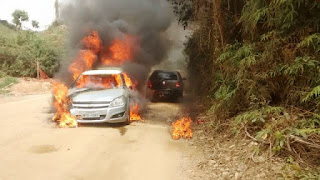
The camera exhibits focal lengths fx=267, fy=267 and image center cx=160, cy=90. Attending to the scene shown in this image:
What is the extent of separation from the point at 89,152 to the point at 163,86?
8.12 metres

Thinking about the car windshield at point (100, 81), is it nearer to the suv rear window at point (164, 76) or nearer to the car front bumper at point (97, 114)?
the car front bumper at point (97, 114)

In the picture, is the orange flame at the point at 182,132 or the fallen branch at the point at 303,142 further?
the orange flame at the point at 182,132

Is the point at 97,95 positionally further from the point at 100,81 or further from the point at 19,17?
the point at 19,17

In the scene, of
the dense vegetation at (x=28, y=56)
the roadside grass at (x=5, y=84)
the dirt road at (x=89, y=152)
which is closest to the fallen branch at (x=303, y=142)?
the dirt road at (x=89, y=152)

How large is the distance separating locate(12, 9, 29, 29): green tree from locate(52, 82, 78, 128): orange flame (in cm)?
4359

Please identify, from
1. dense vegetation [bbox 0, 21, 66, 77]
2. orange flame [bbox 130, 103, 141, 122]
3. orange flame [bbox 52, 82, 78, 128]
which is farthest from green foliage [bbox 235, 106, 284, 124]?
dense vegetation [bbox 0, 21, 66, 77]

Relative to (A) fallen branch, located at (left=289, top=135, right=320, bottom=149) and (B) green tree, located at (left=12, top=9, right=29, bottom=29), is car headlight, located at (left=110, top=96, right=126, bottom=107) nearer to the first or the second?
(A) fallen branch, located at (left=289, top=135, right=320, bottom=149)

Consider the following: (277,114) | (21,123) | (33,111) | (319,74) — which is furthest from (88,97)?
(319,74)

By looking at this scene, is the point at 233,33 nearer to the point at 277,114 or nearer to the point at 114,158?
the point at 277,114

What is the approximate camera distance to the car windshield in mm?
8234

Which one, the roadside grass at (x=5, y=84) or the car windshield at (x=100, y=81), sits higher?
the car windshield at (x=100, y=81)

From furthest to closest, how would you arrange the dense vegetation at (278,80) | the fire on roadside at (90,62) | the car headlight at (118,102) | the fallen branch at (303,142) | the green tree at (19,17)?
the green tree at (19,17) → the fire on roadside at (90,62) → the car headlight at (118,102) → the dense vegetation at (278,80) → the fallen branch at (303,142)

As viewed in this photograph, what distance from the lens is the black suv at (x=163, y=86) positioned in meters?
13.1

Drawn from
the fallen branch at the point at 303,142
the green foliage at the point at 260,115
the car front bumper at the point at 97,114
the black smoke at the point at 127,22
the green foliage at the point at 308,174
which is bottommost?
the car front bumper at the point at 97,114
